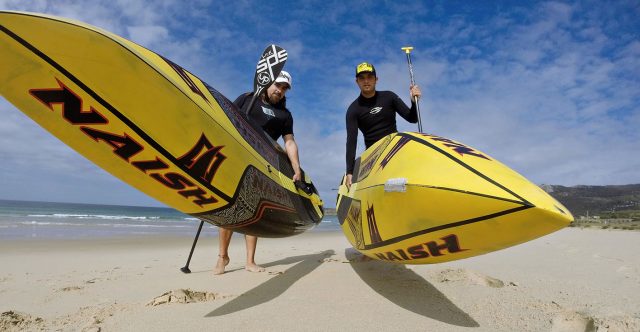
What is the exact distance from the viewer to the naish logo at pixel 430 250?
5.98 ft

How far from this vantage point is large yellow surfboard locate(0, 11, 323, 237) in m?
1.71

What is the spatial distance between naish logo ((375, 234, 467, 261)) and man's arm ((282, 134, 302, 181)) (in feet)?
6.50

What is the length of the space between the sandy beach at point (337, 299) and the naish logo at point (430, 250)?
0.41m

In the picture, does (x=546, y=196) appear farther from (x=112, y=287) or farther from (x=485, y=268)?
(x=112, y=287)

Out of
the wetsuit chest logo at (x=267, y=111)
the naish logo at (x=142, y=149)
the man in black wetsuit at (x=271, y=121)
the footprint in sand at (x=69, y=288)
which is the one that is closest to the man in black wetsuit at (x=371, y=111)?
the man in black wetsuit at (x=271, y=121)

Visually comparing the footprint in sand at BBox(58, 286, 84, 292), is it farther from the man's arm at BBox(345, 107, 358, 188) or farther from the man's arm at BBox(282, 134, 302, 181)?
the man's arm at BBox(345, 107, 358, 188)

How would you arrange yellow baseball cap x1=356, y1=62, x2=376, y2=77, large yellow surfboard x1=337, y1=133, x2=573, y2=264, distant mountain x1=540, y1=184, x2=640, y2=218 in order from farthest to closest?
1. distant mountain x1=540, y1=184, x2=640, y2=218
2. yellow baseball cap x1=356, y1=62, x2=376, y2=77
3. large yellow surfboard x1=337, y1=133, x2=573, y2=264

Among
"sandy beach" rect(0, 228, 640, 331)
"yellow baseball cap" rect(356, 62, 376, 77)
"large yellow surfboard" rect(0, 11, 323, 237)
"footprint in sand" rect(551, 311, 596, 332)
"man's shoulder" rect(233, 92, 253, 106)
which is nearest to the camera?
"large yellow surfboard" rect(0, 11, 323, 237)

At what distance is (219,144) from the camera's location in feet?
7.98

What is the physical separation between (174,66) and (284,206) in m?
1.75

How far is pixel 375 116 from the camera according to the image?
13.1 feet

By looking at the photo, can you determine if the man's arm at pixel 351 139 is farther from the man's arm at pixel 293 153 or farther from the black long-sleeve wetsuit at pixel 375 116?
the man's arm at pixel 293 153

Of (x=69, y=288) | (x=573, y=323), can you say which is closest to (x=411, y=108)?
(x=573, y=323)

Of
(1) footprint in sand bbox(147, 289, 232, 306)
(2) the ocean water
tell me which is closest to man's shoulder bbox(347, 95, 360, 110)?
(1) footprint in sand bbox(147, 289, 232, 306)
